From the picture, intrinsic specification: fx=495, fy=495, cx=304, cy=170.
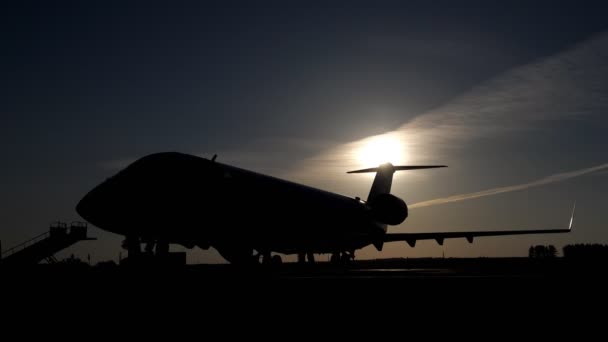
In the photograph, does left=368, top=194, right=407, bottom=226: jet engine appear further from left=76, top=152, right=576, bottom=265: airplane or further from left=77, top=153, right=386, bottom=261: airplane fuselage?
Answer: left=77, top=153, right=386, bottom=261: airplane fuselage

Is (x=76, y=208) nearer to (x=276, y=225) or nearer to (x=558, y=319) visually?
(x=276, y=225)

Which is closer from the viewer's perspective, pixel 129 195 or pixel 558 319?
pixel 558 319

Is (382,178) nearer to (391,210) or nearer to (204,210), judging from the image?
(391,210)

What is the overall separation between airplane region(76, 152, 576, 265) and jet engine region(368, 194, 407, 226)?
5.42 m

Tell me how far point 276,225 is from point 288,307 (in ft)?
62.6

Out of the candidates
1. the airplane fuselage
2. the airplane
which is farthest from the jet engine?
the airplane fuselage

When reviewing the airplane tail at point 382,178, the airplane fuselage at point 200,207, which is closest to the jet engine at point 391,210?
the airplane fuselage at point 200,207

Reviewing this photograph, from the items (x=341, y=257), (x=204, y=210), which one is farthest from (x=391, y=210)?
(x=204, y=210)

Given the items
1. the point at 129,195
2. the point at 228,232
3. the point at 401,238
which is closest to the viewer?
the point at 129,195

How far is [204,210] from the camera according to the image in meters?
21.7

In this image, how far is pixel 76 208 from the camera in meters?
20.1

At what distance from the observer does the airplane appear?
1981 cm

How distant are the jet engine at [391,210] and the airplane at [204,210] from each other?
542 cm

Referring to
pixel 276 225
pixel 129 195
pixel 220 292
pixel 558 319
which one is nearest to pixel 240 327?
pixel 558 319
